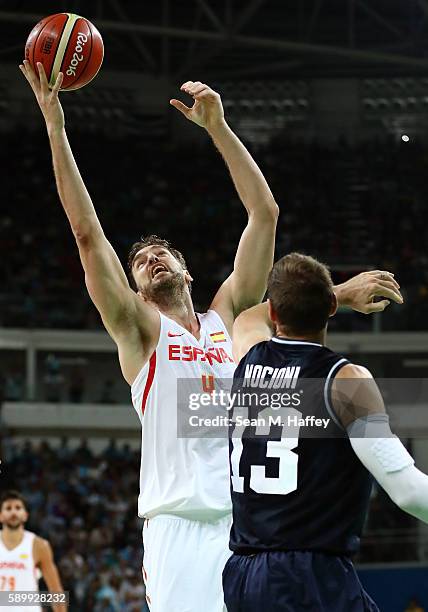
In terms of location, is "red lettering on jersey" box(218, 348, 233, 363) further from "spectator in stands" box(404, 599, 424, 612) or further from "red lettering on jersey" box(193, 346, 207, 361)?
"spectator in stands" box(404, 599, 424, 612)

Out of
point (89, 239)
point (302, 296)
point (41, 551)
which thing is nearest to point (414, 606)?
point (41, 551)

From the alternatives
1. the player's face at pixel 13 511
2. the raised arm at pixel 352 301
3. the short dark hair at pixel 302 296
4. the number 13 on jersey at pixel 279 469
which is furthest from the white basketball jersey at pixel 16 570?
the short dark hair at pixel 302 296

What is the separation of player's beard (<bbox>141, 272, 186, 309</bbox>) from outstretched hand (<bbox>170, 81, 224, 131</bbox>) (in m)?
0.74

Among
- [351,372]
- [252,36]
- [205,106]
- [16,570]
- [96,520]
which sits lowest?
[16,570]

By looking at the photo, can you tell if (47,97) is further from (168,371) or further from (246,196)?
(168,371)

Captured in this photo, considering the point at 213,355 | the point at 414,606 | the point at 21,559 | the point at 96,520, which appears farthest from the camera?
the point at 96,520

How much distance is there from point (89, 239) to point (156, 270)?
0.57 metres

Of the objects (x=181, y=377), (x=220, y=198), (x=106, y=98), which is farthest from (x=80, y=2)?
(x=181, y=377)

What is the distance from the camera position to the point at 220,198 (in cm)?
2588

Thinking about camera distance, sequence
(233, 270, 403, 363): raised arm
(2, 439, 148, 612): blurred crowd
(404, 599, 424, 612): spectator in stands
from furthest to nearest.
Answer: (2, 439, 148, 612): blurred crowd < (404, 599, 424, 612): spectator in stands < (233, 270, 403, 363): raised arm

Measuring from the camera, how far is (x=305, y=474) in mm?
3260

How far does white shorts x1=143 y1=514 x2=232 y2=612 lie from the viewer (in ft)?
14.5

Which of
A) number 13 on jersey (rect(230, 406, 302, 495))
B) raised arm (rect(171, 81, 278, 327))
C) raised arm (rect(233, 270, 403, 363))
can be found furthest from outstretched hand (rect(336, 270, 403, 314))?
raised arm (rect(171, 81, 278, 327))

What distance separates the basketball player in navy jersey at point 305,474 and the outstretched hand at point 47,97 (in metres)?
1.51
